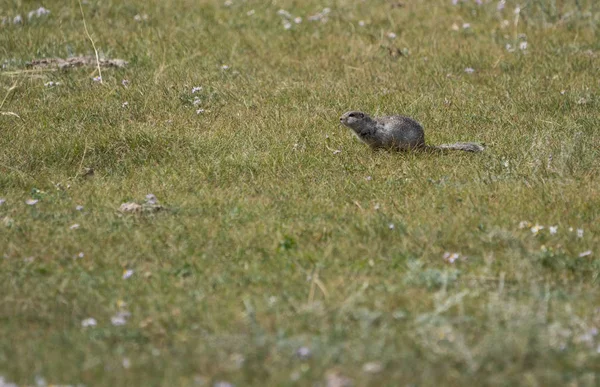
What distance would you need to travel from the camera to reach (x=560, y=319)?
5.27m

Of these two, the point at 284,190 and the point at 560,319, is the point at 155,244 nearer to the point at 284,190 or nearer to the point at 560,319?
the point at 284,190

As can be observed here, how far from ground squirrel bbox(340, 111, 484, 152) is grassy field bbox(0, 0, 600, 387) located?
120 mm

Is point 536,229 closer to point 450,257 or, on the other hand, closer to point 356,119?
point 450,257

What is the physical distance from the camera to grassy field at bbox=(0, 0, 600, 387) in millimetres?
4953

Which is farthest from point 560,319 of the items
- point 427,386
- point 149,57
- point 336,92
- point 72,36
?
point 72,36

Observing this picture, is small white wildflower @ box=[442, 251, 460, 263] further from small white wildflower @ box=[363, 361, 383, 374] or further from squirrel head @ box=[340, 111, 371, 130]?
squirrel head @ box=[340, 111, 371, 130]

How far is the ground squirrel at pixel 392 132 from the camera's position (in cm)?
834

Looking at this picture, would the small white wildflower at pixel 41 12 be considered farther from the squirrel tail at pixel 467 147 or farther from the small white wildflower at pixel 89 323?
the small white wildflower at pixel 89 323

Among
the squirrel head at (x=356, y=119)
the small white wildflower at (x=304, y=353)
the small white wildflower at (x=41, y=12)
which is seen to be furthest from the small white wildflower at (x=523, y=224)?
the small white wildflower at (x=41, y=12)

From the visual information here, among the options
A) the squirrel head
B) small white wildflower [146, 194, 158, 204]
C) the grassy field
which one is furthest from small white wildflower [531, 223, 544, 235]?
small white wildflower [146, 194, 158, 204]

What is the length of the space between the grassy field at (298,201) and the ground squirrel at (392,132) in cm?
12

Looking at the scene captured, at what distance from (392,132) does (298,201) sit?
1.40 m

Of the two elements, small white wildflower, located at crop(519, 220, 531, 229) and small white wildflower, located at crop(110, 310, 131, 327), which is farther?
small white wildflower, located at crop(519, 220, 531, 229)

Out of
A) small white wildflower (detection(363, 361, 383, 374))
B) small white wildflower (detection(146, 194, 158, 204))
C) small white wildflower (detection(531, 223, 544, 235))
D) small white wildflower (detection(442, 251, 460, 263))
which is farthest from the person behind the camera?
small white wildflower (detection(146, 194, 158, 204))
